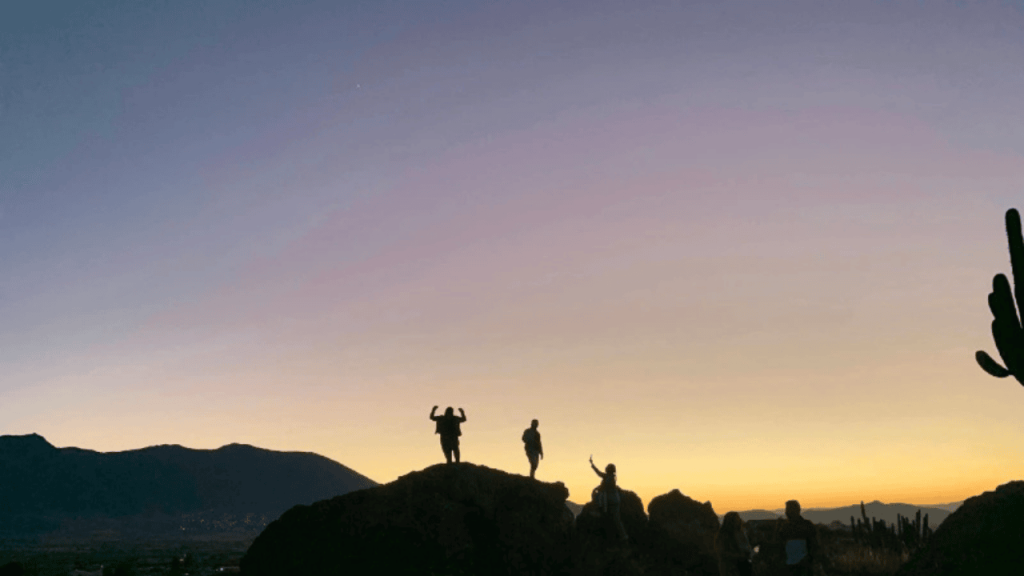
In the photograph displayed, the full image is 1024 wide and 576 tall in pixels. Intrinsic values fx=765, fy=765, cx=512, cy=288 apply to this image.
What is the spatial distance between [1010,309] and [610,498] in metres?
11.5

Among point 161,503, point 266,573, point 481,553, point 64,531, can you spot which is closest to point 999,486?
point 481,553

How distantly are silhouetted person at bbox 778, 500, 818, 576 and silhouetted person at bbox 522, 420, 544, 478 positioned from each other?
30.5ft

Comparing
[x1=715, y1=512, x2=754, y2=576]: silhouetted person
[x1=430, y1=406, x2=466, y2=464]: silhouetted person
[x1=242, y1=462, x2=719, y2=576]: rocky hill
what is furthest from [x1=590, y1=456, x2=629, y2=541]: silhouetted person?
[x1=715, y1=512, x2=754, y2=576]: silhouetted person

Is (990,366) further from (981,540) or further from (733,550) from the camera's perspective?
(733,550)

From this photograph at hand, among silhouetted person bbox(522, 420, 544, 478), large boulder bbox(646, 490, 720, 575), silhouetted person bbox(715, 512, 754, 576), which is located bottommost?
large boulder bbox(646, 490, 720, 575)

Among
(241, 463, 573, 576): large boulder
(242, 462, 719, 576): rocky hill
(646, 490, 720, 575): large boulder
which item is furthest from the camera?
(646, 490, 720, 575): large boulder

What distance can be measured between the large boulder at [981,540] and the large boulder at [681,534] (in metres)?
8.57

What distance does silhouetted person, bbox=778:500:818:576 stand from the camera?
13.9m

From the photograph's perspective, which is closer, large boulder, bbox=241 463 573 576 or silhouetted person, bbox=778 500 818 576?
silhouetted person, bbox=778 500 818 576

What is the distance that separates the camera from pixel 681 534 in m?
25.6

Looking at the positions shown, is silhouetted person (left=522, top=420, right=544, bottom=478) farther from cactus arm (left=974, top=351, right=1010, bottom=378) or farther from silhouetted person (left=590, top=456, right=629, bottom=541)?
cactus arm (left=974, top=351, right=1010, bottom=378)

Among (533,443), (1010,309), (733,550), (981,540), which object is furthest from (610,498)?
(1010,309)

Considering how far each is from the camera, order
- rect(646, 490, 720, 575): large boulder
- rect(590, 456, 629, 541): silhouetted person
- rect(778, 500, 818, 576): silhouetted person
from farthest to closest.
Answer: rect(646, 490, 720, 575): large boulder, rect(590, 456, 629, 541): silhouetted person, rect(778, 500, 818, 576): silhouetted person

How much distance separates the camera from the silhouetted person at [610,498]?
21266 mm
